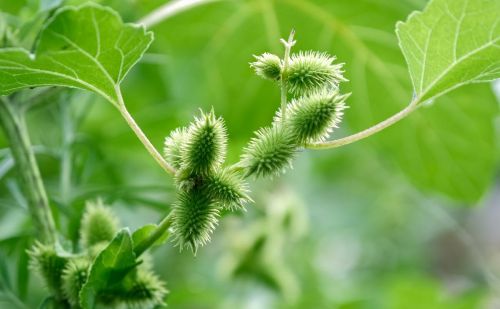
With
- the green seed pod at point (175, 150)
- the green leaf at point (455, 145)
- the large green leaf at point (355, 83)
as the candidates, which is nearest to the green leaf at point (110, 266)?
the green seed pod at point (175, 150)

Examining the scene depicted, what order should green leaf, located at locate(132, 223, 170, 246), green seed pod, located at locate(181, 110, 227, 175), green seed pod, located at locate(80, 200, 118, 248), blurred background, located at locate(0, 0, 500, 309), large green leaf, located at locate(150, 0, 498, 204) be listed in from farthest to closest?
large green leaf, located at locate(150, 0, 498, 204) < blurred background, located at locate(0, 0, 500, 309) < green seed pod, located at locate(80, 200, 118, 248) < green leaf, located at locate(132, 223, 170, 246) < green seed pod, located at locate(181, 110, 227, 175)

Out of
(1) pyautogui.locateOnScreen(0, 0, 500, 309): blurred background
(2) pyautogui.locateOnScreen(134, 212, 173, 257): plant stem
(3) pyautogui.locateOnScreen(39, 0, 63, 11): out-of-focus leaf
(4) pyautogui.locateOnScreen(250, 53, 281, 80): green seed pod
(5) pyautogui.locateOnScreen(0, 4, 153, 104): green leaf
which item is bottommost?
(2) pyautogui.locateOnScreen(134, 212, 173, 257): plant stem

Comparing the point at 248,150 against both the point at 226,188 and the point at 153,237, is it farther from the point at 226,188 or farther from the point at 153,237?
the point at 153,237

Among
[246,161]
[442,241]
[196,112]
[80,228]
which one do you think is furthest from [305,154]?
[442,241]

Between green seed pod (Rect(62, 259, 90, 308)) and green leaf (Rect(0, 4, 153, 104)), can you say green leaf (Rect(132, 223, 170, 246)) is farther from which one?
green leaf (Rect(0, 4, 153, 104))

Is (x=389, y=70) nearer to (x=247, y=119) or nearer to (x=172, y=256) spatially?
(x=247, y=119)

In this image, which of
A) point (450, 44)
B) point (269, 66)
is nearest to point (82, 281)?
point (269, 66)

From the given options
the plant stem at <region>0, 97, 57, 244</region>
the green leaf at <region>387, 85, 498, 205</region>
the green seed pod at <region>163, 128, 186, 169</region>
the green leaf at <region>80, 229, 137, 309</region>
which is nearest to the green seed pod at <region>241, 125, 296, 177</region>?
the green seed pod at <region>163, 128, 186, 169</region>
